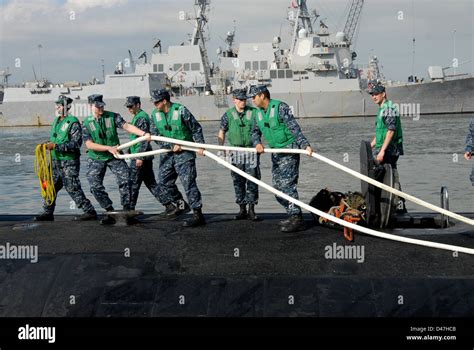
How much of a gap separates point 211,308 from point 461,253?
2.75 metres

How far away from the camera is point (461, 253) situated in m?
6.61

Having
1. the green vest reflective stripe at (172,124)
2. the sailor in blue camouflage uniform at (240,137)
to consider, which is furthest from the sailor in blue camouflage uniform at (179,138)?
the sailor in blue camouflage uniform at (240,137)

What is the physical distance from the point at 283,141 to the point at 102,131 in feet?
8.49

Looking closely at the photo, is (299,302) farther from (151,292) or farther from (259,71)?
(259,71)

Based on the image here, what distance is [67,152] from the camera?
8648mm

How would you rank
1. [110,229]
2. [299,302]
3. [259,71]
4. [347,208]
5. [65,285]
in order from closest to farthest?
[299,302] < [65,285] < [347,208] < [110,229] < [259,71]

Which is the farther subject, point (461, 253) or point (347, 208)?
point (347, 208)

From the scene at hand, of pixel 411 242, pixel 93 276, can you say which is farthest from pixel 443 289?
pixel 93 276

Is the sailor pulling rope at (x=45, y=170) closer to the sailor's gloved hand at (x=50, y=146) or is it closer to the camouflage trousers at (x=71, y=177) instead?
the sailor's gloved hand at (x=50, y=146)

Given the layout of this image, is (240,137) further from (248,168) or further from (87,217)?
(87,217)

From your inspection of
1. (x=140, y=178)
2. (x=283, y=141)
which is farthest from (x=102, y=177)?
(x=283, y=141)

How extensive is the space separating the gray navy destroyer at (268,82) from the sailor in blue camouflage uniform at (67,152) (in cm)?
5619

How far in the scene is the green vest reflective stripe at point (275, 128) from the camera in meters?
7.53

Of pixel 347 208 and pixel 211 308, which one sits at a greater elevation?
pixel 347 208
